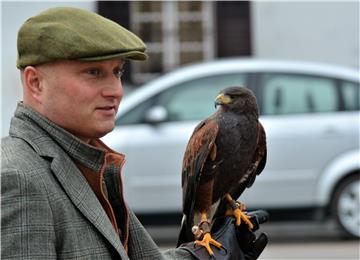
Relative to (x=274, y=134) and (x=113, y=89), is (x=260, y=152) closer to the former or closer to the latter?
(x=113, y=89)

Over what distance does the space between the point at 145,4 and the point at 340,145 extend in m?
4.93

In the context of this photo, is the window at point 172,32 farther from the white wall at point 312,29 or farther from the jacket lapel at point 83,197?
the jacket lapel at point 83,197

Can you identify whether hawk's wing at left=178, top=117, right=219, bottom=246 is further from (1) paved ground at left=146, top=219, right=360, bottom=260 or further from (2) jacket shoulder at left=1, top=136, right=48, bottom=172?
(1) paved ground at left=146, top=219, right=360, bottom=260

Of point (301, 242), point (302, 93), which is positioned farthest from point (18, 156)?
point (301, 242)

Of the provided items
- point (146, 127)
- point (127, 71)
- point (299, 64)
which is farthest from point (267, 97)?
point (127, 71)

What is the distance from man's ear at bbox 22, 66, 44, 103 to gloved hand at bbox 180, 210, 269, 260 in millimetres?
732

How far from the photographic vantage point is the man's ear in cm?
208

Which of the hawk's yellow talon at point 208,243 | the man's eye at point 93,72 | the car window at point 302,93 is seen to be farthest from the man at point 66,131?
the car window at point 302,93

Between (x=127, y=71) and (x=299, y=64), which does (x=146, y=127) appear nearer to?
(x=299, y=64)

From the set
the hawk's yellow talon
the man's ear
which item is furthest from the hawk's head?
the man's ear

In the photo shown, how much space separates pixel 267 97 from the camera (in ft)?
27.4

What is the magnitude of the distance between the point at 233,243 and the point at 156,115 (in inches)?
220

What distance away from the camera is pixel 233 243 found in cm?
263

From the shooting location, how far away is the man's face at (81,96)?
2078 mm
